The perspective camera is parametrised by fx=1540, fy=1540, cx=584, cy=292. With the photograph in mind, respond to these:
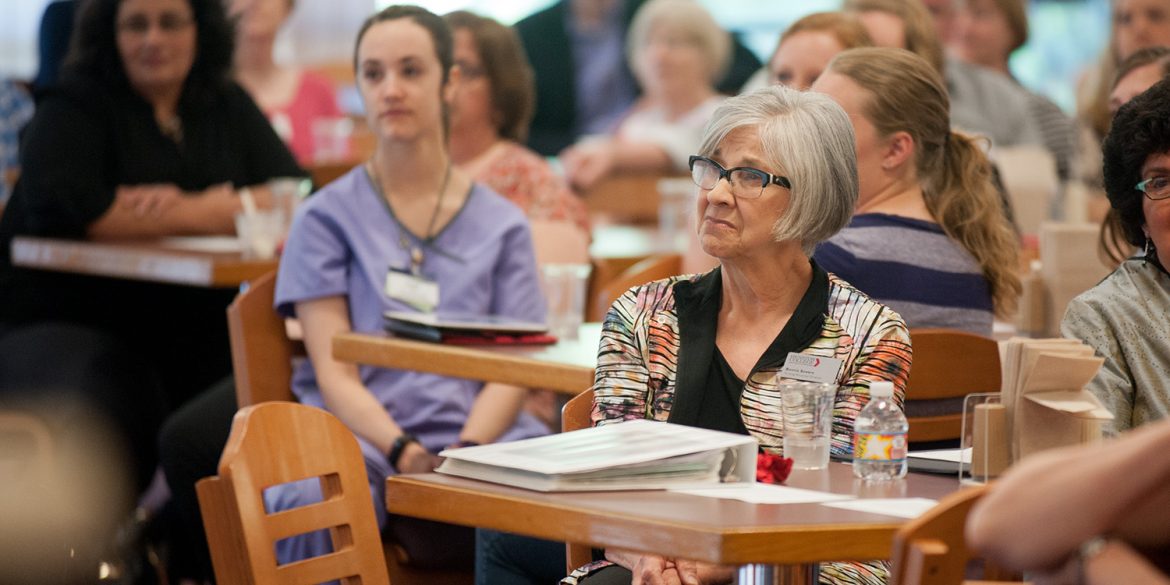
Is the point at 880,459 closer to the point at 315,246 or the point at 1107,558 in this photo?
the point at 1107,558

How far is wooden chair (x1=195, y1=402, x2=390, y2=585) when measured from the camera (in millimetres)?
2203

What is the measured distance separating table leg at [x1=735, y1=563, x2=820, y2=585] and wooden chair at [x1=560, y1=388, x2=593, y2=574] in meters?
0.43

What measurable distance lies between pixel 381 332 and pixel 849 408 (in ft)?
4.32

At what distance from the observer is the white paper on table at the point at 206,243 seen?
13.3 ft

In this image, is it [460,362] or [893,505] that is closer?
[893,505]

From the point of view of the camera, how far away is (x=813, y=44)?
12.7 feet

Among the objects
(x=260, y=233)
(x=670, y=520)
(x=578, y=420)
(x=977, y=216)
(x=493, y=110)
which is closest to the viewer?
(x=670, y=520)

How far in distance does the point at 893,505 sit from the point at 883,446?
189mm

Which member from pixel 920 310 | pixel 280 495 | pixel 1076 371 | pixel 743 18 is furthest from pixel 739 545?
pixel 743 18

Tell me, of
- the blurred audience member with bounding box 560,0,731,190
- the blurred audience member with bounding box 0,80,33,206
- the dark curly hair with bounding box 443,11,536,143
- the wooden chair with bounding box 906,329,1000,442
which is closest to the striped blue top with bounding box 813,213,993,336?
the wooden chair with bounding box 906,329,1000,442

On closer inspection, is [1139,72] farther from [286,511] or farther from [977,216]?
[286,511]

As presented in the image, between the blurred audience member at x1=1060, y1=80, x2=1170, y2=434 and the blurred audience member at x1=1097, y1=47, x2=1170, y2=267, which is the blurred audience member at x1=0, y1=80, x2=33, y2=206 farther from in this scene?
Result: the blurred audience member at x1=1060, y1=80, x2=1170, y2=434

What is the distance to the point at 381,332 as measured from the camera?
3.31 metres

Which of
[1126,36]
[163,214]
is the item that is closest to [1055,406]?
[163,214]
